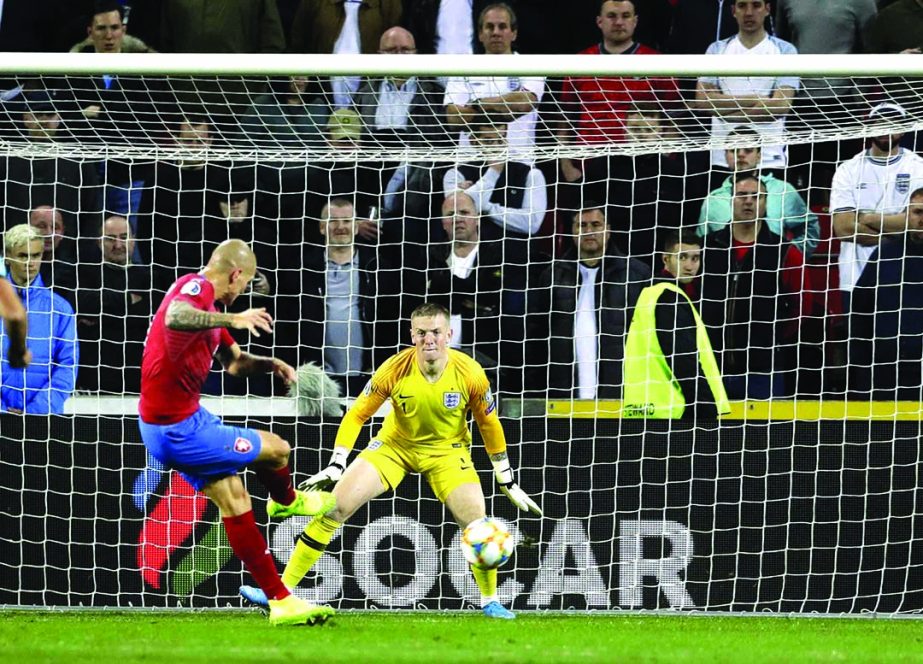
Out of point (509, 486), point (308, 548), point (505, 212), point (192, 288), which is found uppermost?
point (505, 212)

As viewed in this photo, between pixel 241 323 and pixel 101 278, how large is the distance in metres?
3.21

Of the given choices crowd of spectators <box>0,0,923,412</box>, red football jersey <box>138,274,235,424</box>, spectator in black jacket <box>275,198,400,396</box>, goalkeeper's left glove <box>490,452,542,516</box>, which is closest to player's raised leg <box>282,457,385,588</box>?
goalkeeper's left glove <box>490,452,542,516</box>

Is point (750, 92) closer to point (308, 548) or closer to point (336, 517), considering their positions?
point (336, 517)

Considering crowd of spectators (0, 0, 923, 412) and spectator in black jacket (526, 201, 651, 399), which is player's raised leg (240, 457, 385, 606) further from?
spectator in black jacket (526, 201, 651, 399)

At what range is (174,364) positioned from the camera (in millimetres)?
7410

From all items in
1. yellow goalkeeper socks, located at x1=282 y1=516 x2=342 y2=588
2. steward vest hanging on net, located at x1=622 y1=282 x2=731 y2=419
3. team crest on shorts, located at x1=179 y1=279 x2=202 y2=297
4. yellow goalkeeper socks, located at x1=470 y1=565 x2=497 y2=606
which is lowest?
yellow goalkeeper socks, located at x1=470 y1=565 x2=497 y2=606

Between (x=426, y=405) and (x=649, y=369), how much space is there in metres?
1.59

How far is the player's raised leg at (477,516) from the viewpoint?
28.5ft

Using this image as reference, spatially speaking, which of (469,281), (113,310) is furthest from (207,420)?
(469,281)

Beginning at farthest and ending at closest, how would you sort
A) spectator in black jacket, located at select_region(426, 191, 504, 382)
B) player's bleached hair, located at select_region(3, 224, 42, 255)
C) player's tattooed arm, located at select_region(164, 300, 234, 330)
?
spectator in black jacket, located at select_region(426, 191, 504, 382)
player's bleached hair, located at select_region(3, 224, 42, 255)
player's tattooed arm, located at select_region(164, 300, 234, 330)

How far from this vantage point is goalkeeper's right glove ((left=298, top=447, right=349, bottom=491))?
8.36m

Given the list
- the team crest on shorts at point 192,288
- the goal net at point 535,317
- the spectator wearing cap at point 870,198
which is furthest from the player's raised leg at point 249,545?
the spectator wearing cap at point 870,198

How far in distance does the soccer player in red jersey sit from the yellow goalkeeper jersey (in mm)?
1048

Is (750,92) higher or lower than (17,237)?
higher
